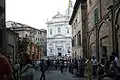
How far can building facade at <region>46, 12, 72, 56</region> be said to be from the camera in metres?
101

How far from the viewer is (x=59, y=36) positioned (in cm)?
10200

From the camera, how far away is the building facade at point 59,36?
101438mm

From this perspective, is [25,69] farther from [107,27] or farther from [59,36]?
[59,36]

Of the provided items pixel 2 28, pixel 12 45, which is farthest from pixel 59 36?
pixel 2 28

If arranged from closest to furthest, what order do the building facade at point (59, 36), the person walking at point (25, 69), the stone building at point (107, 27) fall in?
the person walking at point (25, 69)
the stone building at point (107, 27)
the building facade at point (59, 36)

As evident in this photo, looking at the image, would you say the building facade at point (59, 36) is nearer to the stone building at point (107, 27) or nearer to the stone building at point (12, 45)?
the stone building at point (12, 45)

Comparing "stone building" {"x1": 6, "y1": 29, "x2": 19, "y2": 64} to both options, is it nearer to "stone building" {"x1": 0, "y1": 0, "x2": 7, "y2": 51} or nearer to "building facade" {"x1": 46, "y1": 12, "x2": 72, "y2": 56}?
"stone building" {"x1": 0, "y1": 0, "x2": 7, "y2": 51}

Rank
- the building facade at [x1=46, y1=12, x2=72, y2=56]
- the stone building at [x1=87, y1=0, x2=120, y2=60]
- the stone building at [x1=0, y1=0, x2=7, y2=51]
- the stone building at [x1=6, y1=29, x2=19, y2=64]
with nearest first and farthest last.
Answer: the stone building at [x1=87, y1=0, x2=120, y2=60], the stone building at [x1=0, y1=0, x2=7, y2=51], the stone building at [x1=6, y1=29, x2=19, y2=64], the building facade at [x1=46, y1=12, x2=72, y2=56]

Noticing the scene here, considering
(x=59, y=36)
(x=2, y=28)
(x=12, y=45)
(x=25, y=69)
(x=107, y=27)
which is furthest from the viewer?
(x=59, y=36)

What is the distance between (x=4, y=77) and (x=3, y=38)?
17541 mm

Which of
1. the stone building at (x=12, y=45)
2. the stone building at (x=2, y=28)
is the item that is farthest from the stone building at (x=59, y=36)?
the stone building at (x=2, y=28)

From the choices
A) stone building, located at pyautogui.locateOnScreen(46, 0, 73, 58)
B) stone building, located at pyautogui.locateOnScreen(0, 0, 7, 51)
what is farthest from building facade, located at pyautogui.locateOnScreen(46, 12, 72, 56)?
stone building, located at pyautogui.locateOnScreen(0, 0, 7, 51)

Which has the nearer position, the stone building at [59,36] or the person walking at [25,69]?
the person walking at [25,69]

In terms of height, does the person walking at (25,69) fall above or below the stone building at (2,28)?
below
